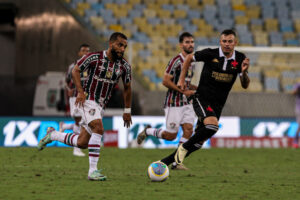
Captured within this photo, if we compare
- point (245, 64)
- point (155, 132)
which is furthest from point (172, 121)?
point (245, 64)

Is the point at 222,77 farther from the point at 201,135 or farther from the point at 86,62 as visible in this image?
the point at 86,62

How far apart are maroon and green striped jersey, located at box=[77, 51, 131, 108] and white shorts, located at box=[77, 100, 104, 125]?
7 centimetres

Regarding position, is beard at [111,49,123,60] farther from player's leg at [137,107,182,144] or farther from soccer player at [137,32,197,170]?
player's leg at [137,107,182,144]

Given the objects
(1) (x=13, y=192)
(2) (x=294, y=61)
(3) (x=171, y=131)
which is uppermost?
(2) (x=294, y=61)

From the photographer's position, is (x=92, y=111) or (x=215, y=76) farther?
(x=215, y=76)

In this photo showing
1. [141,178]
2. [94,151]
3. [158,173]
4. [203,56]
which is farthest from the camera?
[203,56]

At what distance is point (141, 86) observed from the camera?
18.5 meters

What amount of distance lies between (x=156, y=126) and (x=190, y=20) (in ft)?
27.1

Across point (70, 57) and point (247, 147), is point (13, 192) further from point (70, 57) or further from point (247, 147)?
point (70, 57)

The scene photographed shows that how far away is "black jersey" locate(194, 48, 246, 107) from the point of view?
8445mm

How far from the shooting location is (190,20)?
24281 mm

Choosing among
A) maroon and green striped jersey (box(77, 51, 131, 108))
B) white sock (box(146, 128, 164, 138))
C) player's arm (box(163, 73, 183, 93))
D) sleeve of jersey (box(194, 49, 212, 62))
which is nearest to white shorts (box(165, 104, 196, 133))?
white sock (box(146, 128, 164, 138))

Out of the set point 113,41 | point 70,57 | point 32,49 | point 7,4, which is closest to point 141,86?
point 70,57

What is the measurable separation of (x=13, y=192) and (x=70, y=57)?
1462cm
